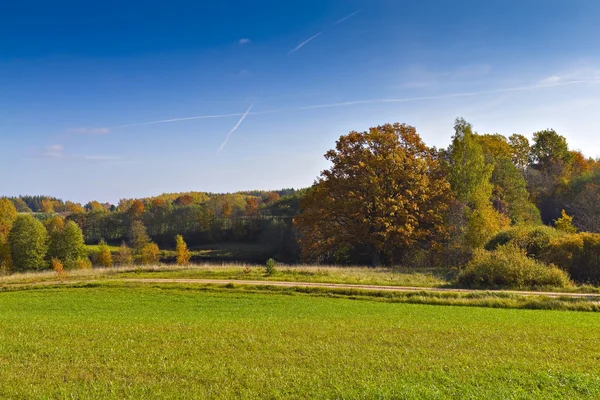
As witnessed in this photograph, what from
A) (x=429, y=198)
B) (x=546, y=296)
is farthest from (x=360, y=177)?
(x=546, y=296)

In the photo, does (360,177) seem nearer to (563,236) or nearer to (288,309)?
(563,236)

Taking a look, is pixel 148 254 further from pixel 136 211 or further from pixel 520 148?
pixel 520 148

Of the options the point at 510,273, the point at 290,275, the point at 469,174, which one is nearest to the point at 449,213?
the point at 469,174

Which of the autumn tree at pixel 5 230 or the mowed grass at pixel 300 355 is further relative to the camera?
the autumn tree at pixel 5 230

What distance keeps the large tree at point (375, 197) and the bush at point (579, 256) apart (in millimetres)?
11747

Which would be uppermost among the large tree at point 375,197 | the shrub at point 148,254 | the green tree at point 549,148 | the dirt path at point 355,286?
the green tree at point 549,148

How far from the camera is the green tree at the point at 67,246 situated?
247ft

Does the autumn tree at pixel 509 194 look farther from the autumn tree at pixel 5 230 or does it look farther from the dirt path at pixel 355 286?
the autumn tree at pixel 5 230

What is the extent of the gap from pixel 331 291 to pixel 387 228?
16.0m

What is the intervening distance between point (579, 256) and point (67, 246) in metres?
79.9

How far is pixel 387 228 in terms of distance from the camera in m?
38.1

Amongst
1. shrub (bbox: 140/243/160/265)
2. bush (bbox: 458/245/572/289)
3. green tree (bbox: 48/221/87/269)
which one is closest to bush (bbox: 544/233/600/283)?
bush (bbox: 458/245/572/289)

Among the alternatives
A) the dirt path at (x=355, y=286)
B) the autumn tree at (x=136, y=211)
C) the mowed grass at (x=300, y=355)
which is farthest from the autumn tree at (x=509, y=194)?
the autumn tree at (x=136, y=211)

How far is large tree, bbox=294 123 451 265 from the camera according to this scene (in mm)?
39500
